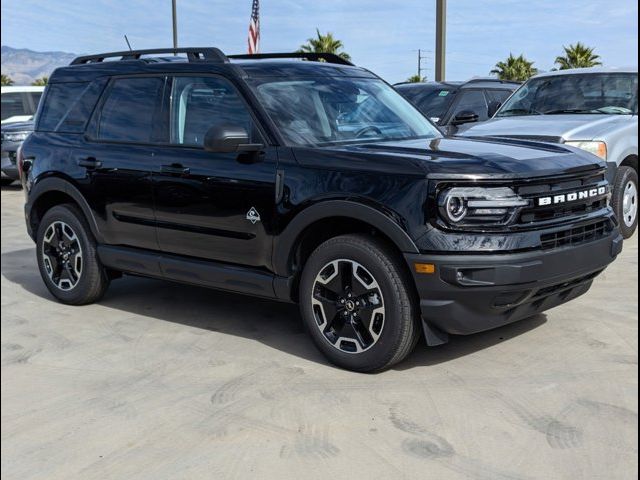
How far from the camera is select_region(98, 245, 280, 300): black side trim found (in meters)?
4.75

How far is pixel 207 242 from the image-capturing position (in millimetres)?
4957

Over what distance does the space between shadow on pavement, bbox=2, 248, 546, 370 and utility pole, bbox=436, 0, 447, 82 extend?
7169mm

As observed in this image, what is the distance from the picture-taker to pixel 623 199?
24.8 ft

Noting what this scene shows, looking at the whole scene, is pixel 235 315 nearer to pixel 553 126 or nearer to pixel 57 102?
pixel 57 102

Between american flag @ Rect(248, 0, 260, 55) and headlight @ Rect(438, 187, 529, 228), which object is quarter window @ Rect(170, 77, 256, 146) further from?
american flag @ Rect(248, 0, 260, 55)

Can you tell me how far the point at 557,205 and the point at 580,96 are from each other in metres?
4.73

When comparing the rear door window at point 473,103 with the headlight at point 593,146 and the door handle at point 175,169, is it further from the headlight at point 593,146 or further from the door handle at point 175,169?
the door handle at point 175,169

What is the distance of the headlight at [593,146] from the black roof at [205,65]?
2452 millimetres

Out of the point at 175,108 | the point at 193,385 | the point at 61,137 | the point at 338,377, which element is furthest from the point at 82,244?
the point at 338,377

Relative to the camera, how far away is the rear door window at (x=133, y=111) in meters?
5.37

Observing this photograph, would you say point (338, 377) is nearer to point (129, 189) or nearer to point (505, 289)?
point (505, 289)

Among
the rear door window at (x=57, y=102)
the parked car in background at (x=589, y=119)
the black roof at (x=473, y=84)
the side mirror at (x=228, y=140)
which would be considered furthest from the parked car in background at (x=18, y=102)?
the side mirror at (x=228, y=140)

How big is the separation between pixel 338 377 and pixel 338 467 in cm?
108

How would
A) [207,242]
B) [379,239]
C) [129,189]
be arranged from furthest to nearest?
[129,189], [207,242], [379,239]
